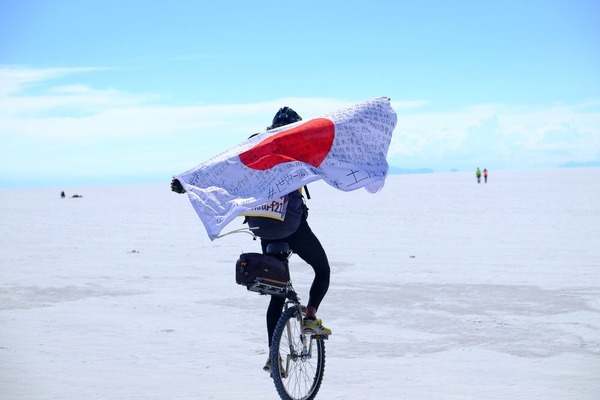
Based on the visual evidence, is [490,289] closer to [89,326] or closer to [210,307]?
[210,307]

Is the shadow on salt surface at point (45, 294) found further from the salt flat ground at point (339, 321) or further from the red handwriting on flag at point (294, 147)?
the red handwriting on flag at point (294, 147)

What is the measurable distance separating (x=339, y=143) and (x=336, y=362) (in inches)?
99.7

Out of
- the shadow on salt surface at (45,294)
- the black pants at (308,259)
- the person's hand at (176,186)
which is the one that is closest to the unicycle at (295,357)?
the black pants at (308,259)

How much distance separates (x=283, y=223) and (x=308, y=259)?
417 mm

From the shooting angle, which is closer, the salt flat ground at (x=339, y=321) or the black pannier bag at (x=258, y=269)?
the black pannier bag at (x=258, y=269)

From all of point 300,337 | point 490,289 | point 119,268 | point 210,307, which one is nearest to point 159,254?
point 119,268

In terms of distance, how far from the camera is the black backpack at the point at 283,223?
5.55 m

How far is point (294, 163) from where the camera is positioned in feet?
18.2

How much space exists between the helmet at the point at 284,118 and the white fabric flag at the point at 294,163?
0.22 m

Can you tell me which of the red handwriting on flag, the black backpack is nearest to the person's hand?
the red handwriting on flag

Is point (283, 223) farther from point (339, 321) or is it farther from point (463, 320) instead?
point (463, 320)

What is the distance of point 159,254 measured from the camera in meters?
17.1

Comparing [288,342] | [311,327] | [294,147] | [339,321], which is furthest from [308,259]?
[339,321]

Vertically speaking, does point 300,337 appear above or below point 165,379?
above
